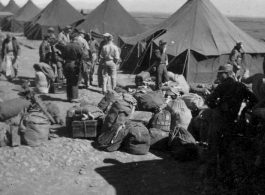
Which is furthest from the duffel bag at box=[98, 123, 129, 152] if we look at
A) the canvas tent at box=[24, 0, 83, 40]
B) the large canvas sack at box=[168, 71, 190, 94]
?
the canvas tent at box=[24, 0, 83, 40]

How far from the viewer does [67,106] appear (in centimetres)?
899

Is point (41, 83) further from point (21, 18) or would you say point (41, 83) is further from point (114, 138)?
point (21, 18)

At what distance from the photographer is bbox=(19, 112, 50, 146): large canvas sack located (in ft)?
20.5

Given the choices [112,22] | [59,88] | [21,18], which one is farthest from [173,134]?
[21,18]

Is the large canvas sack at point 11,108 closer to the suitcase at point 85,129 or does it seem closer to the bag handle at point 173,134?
the suitcase at point 85,129

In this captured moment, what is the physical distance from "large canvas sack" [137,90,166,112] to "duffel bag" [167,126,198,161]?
4.95ft

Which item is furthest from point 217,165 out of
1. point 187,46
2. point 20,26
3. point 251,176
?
point 20,26

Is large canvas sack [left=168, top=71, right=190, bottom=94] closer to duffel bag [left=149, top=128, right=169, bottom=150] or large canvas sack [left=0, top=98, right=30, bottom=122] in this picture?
duffel bag [left=149, top=128, right=169, bottom=150]

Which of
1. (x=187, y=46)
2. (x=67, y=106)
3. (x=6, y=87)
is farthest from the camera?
(x=187, y=46)

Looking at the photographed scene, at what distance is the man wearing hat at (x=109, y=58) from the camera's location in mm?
9629

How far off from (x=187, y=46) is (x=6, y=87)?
625cm

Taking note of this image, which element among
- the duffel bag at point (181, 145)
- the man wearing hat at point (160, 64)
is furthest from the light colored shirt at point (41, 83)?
the duffel bag at point (181, 145)

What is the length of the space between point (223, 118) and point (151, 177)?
1.51 meters

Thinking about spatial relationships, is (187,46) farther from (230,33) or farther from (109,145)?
(109,145)
